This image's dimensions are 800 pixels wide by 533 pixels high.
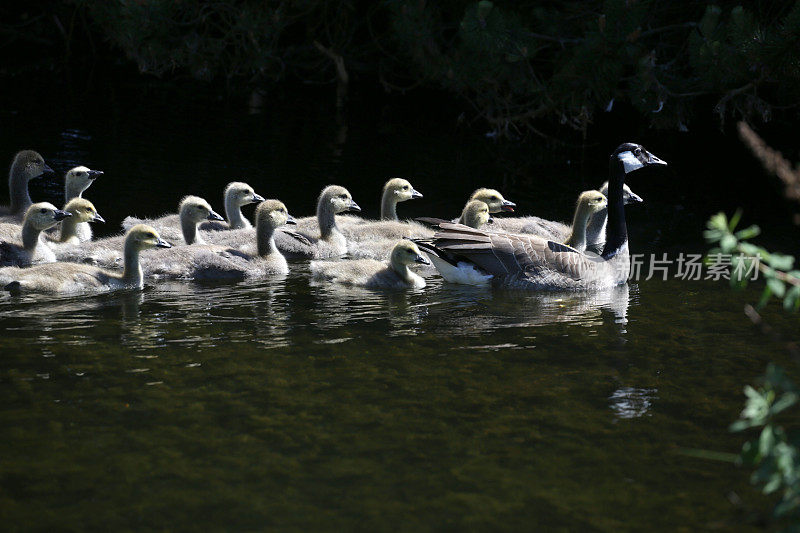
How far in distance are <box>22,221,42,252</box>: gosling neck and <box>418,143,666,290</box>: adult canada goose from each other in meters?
4.12

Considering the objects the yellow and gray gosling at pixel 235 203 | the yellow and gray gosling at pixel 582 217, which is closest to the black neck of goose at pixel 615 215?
the yellow and gray gosling at pixel 582 217

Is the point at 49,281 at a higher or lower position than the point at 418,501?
higher

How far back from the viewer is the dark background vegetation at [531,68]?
13320 mm

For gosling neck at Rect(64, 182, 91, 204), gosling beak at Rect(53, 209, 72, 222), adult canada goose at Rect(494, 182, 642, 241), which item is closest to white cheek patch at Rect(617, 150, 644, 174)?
adult canada goose at Rect(494, 182, 642, 241)

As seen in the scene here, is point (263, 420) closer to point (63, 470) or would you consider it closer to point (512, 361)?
point (63, 470)

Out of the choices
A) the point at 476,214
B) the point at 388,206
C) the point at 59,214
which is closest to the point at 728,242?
the point at 476,214

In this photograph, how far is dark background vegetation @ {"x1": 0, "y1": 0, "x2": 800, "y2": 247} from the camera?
13.3m

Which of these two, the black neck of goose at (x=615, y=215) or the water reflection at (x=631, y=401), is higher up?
the black neck of goose at (x=615, y=215)

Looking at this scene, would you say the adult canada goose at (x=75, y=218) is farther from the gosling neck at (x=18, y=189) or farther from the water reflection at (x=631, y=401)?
the water reflection at (x=631, y=401)

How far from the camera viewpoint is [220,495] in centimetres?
605

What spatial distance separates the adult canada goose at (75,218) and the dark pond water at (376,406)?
42.1 inches

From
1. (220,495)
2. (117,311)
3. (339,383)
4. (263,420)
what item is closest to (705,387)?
(339,383)

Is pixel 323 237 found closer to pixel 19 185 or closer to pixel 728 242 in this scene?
pixel 19 185

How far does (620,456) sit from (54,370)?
14.0 ft
